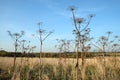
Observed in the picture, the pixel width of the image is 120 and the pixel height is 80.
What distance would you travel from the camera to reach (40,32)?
33.1 feet

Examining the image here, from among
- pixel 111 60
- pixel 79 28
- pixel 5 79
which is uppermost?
pixel 79 28

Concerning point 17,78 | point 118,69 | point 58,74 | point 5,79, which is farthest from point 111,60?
point 17,78

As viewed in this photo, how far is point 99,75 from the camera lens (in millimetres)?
8828

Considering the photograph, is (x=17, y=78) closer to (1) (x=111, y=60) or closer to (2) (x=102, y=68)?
(2) (x=102, y=68)

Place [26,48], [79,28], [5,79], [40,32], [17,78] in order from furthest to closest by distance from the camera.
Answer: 1. [26,48]
2. [5,79]
3. [40,32]
4. [79,28]
5. [17,78]

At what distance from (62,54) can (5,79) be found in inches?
201

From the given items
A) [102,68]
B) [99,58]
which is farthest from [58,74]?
[102,68]

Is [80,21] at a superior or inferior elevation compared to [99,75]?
superior

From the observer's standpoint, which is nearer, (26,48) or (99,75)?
(99,75)

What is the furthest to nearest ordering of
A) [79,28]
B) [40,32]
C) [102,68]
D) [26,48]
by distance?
1. [26,48]
2. [40,32]
3. [102,68]
4. [79,28]

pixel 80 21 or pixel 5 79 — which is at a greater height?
pixel 80 21

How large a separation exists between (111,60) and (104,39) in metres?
1.39

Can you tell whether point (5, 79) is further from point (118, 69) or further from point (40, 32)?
point (118, 69)

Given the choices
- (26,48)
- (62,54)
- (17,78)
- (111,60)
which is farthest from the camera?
(62,54)
